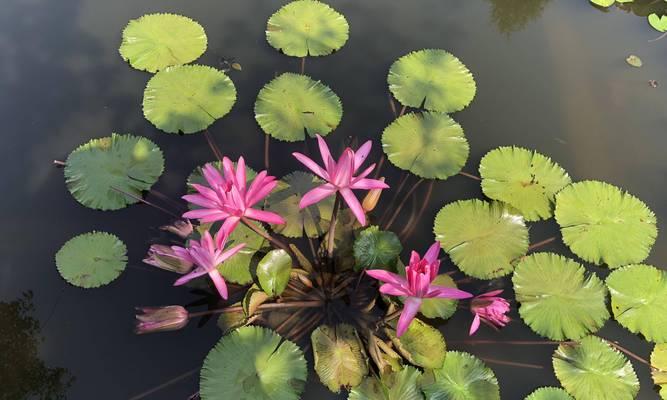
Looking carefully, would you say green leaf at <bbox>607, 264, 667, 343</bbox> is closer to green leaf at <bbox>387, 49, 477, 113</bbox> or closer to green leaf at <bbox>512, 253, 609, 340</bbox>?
green leaf at <bbox>512, 253, 609, 340</bbox>

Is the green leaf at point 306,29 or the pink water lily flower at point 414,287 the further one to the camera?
the green leaf at point 306,29

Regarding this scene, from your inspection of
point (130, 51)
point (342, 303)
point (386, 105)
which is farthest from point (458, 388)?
point (130, 51)

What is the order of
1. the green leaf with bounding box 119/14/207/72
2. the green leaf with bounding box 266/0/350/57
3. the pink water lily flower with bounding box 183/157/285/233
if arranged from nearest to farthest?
the pink water lily flower with bounding box 183/157/285/233
the green leaf with bounding box 119/14/207/72
the green leaf with bounding box 266/0/350/57

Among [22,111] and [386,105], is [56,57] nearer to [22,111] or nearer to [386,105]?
[22,111]

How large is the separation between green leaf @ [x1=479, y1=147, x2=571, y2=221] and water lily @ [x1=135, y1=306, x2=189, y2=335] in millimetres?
2268

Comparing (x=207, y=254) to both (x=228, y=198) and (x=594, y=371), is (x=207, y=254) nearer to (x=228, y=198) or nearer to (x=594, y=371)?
(x=228, y=198)

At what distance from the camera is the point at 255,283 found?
10.7 ft

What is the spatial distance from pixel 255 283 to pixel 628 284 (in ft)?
7.96

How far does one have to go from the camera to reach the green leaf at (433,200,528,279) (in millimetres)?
3406

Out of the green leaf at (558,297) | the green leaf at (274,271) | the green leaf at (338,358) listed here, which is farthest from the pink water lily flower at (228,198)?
the green leaf at (558,297)

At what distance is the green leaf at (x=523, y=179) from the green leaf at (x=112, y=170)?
244cm

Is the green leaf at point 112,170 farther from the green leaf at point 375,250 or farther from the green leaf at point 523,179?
the green leaf at point 523,179

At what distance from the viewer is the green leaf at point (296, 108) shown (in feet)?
12.9

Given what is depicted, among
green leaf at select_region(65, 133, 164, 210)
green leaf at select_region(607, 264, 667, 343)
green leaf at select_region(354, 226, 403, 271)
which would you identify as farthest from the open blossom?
green leaf at select_region(65, 133, 164, 210)
